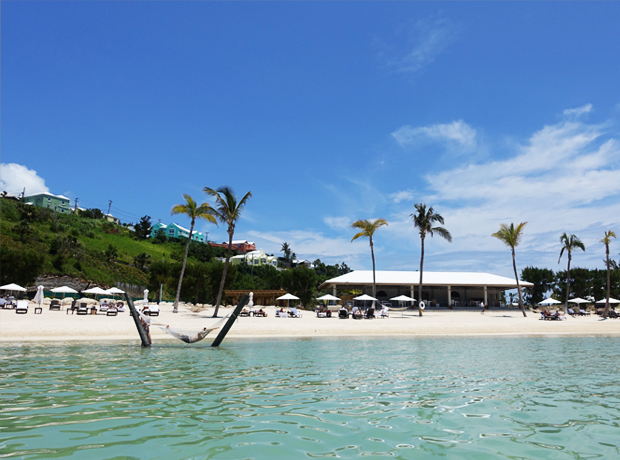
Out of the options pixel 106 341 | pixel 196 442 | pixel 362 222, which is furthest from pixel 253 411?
pixel 362 222

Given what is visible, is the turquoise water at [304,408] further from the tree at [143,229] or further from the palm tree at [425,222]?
the tree at [143,229]

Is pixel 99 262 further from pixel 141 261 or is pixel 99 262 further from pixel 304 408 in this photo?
pixel 304 408

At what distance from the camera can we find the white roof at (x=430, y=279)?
4331 cm

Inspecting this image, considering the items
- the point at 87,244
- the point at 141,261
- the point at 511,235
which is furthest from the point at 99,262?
the point at 511,235

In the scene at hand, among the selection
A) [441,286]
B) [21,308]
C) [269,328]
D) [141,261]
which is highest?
[141,261]

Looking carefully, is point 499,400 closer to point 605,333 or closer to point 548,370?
point 548,370

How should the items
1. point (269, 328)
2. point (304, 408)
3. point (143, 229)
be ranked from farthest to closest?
point (143, 229) < point (269, 328) < point (304, 408)

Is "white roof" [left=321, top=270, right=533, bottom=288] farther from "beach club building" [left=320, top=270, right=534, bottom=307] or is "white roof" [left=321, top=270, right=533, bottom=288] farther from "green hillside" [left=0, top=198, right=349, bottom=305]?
"green hillside" [left=0, top=198, right=349, bottom=305]

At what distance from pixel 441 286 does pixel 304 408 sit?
45.2 m

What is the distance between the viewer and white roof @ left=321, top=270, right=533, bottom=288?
43312 mm

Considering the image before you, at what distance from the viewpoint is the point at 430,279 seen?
46312 mm

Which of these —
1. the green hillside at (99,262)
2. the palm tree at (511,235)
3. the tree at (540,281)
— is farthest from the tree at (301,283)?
the tree at (540,281)

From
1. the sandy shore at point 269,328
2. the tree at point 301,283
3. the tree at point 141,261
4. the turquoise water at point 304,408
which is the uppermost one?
the tree at point 141,261

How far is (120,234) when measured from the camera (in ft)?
283
